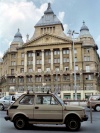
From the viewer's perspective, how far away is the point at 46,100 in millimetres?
10836

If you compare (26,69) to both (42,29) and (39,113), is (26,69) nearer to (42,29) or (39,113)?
(42,29)

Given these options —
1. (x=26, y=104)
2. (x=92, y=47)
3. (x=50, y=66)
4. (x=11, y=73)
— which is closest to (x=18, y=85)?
(x=11, y=73)

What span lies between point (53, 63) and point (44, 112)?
228ft

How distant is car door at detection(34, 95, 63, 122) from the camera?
1048 centimetres

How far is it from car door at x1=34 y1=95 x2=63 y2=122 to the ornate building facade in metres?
64.0

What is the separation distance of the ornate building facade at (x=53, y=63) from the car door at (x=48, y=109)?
6399 cm

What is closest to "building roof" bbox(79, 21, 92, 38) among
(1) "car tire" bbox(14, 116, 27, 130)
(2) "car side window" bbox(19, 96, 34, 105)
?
(2) "car side window" bbox(19, 96, 34, 105)

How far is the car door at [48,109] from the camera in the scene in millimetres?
10477

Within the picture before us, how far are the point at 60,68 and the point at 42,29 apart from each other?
16720 mm

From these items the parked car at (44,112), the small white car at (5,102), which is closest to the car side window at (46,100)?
the parked car at (44,112)

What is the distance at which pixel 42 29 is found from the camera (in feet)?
279

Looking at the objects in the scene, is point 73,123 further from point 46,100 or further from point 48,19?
point 48,19

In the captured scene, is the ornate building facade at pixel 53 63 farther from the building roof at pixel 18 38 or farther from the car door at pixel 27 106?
the car door at pixel 27 106

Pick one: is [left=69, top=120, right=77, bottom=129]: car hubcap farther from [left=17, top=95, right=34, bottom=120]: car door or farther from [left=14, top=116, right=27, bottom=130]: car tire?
[left=14, top=116, right=27, bottom=130]: car tire
